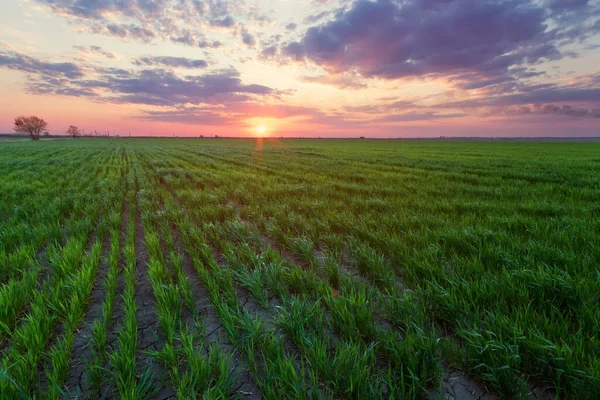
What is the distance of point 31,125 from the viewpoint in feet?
398

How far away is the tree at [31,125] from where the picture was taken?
119 m

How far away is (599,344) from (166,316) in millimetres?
3662

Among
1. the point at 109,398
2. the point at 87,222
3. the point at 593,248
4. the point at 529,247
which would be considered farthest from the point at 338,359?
the point at 87,222

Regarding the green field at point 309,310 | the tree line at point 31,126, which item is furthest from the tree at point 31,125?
the green field at point 309,310

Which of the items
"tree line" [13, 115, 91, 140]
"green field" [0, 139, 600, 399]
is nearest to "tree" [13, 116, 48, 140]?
"tree line" [13, 115, 91, 140]

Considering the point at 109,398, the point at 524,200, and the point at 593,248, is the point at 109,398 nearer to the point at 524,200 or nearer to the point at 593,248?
the point at 593,248

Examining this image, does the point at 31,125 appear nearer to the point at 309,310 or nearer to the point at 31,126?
the point at 31,126

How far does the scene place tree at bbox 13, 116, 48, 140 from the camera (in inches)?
4697

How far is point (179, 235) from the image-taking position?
523 centimetres

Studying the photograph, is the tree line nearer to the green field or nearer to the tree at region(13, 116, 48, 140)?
the tree at region(13, 116, 48, 140)

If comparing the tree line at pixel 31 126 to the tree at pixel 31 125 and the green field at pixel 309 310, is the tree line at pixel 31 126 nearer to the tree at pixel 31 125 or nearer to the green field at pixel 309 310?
the tree at pixel 31 125

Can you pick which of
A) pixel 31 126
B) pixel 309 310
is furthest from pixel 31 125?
pixel 309 310

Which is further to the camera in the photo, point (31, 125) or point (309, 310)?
point (31, 125)

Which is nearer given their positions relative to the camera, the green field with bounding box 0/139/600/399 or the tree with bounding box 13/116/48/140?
the green field with bounding box 0/139/600/399
